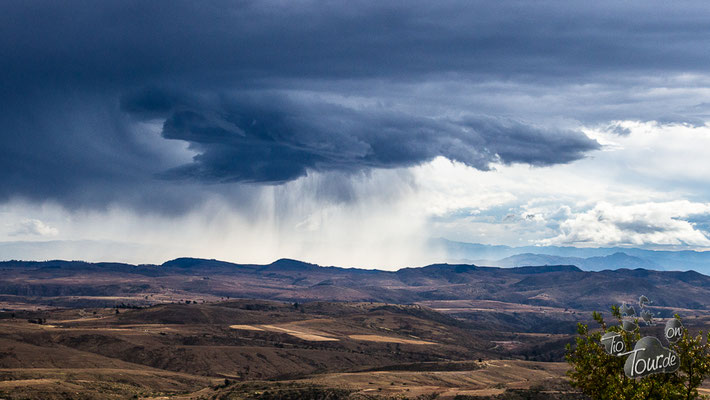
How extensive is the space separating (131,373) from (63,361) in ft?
70.6

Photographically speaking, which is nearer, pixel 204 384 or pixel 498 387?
pixel 498 387

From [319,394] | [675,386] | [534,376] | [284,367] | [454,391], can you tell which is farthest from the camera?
[284,367]

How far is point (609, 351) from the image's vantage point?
3897 cm

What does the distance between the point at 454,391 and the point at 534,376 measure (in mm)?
53210

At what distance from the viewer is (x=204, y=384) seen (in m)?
148

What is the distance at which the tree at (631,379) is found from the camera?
118 ft

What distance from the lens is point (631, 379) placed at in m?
38.6

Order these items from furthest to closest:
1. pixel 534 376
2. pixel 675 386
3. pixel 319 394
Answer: pixel 534 376, pixel 319 394, pixel 675 386

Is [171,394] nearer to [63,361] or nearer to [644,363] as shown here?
[63,361]

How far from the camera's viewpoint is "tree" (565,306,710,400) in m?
36.0

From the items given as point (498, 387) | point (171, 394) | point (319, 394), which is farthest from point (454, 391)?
point (171, 394)

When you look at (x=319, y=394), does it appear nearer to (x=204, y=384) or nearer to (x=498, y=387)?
(x=498, y=387)

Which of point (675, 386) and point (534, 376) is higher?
point (675, 386)

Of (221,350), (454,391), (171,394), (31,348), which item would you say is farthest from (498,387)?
(31,348)
